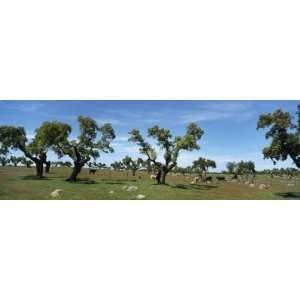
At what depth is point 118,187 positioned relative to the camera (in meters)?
14.2

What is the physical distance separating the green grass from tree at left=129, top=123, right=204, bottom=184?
573mm

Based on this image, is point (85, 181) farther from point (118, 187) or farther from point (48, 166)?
point (48, 166)

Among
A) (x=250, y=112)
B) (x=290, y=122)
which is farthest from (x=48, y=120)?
(x=290, y=122)

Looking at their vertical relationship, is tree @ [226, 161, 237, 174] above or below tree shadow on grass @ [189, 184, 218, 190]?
above

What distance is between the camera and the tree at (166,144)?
13.9 meters

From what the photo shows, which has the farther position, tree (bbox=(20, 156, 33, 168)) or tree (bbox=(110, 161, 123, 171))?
tree (bbox=(20, 156, 33, 168))

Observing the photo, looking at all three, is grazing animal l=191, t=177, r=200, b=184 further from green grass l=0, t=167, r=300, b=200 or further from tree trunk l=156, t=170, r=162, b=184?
tree trunk l=156, t=170, r=162, b=184

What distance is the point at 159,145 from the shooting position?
14930mm

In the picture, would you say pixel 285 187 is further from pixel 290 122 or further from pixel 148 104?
pixel 148 104

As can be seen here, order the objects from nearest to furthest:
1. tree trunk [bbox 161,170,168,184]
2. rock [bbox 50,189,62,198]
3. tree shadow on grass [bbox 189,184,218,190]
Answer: rock [bbox 50,189,62,198] < tree shadow on grass [bbox 189,184,218,190] < tree trunk [bbox 161,170,168,184]

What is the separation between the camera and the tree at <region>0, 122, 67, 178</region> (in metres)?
14.0

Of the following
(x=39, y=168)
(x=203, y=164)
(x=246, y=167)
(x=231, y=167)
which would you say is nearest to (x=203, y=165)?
(x=203, y=164)

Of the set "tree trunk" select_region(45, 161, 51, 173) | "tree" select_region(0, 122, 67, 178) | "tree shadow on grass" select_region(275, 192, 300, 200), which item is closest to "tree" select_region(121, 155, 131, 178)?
"tree" select_region(0, 122, 67, 178)

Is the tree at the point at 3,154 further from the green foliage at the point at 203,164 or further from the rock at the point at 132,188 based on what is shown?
the green foliage at the point at 203,164
